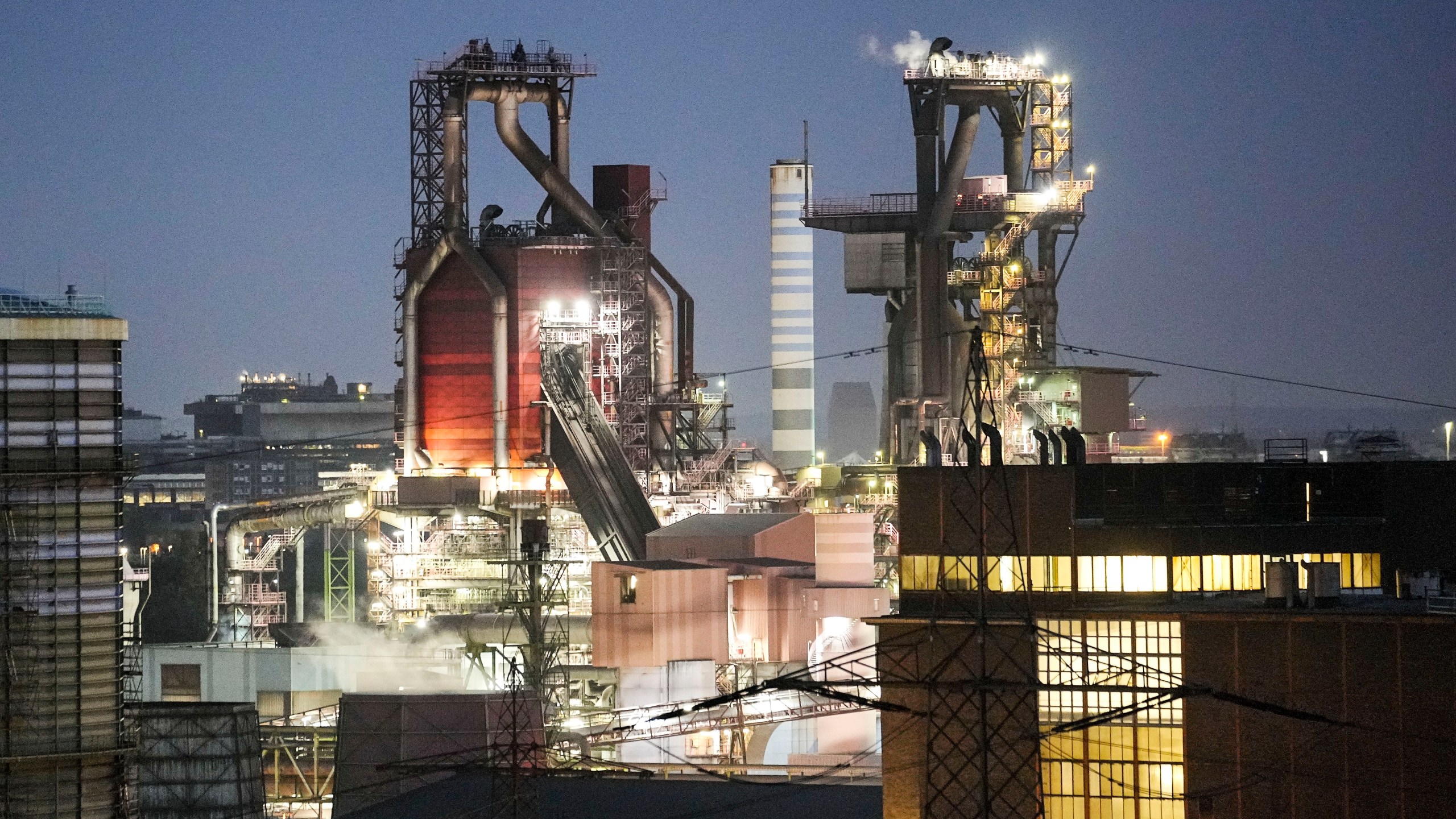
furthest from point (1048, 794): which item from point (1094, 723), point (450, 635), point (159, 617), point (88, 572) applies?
point (159, 617)

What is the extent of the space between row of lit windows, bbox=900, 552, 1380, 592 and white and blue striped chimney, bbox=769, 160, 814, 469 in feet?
192

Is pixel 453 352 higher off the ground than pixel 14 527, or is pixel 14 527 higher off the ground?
pixel 453 352

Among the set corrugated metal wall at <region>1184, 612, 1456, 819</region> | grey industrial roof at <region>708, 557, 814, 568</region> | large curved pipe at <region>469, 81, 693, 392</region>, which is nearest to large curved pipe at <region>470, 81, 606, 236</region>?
large curved pipe at <region>469, 81, 693, 392</region>

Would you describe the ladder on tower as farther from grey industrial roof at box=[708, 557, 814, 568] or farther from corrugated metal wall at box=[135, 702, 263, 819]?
corrugated metal wall at box=[135, 702, 263, 819]

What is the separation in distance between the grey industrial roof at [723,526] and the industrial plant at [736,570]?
0.85 feet

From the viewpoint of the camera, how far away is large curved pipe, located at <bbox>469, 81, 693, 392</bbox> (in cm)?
8362

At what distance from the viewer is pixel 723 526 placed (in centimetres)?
7331

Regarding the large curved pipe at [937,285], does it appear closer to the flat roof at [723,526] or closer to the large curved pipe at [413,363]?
the flat roof at [723,526]

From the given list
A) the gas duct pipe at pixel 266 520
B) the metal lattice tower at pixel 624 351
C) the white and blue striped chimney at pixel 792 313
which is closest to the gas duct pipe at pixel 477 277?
the metal lattice tower at pixel 624 351

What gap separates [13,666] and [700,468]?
159 feet

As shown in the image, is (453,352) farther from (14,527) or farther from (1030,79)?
(14,527)

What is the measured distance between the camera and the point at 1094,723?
3319cm

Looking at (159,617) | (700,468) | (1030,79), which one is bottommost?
(159,617)

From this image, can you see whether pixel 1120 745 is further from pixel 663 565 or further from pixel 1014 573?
pixel 663 565
